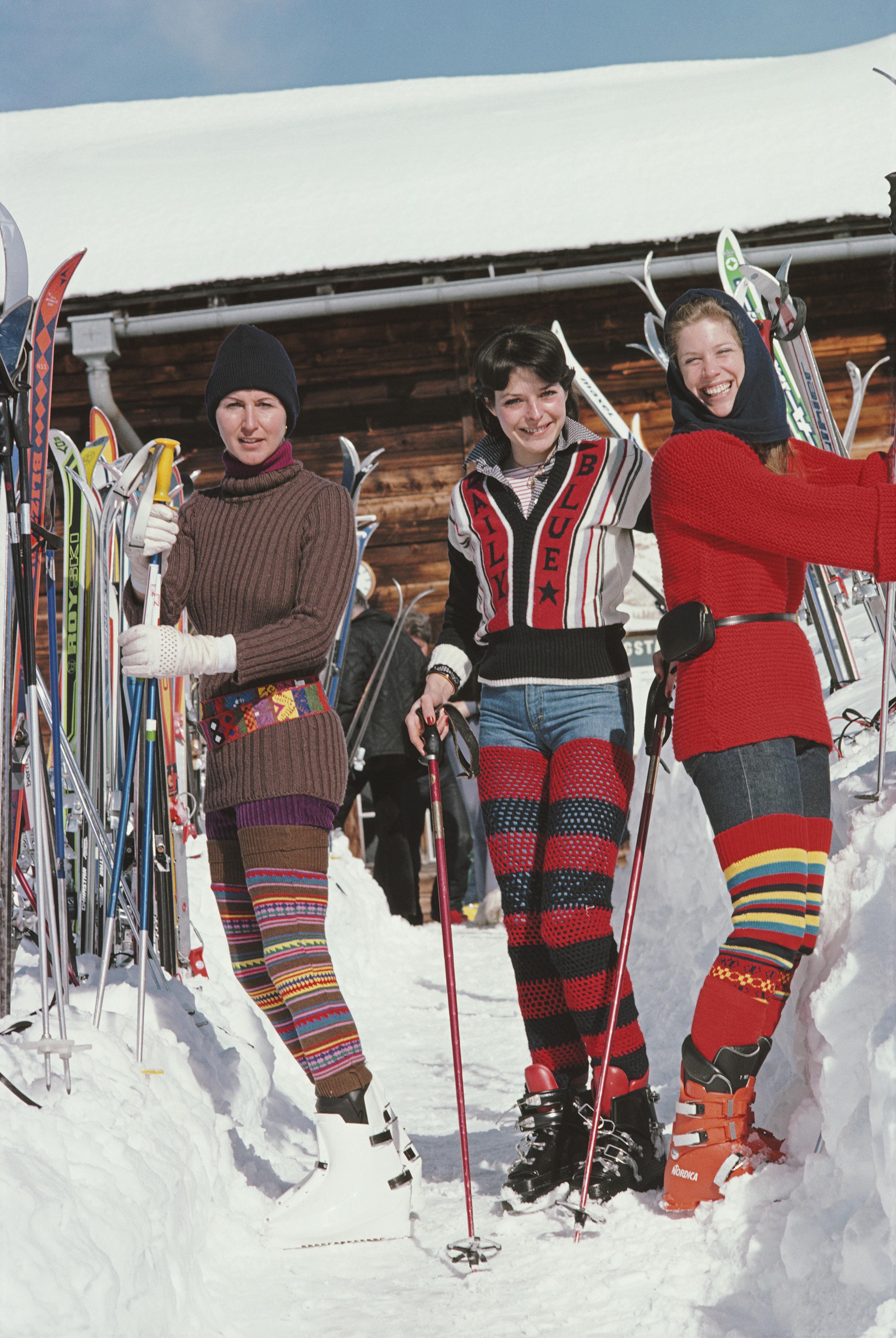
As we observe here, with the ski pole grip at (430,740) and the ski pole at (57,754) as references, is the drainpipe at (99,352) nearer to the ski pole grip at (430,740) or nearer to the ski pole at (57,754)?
the ski pole at (57,754)

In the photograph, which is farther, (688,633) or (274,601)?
(274,601)

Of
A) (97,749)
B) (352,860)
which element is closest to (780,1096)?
(97,749)

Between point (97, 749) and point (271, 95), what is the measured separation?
13737mm

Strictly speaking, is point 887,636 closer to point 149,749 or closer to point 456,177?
point 149,749

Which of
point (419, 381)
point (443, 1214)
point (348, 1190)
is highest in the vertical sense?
point (419, 381)

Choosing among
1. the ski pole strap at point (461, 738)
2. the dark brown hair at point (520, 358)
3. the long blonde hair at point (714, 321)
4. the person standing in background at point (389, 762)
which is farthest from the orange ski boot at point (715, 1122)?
the person standing in background at point (389, 762)

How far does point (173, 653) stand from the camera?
218 centimetres

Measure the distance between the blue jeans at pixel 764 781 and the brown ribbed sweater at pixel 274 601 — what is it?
0.74m

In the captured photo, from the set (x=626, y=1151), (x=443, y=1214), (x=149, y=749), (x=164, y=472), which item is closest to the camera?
(x=626, y=1151)

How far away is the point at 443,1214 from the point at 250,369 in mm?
1722

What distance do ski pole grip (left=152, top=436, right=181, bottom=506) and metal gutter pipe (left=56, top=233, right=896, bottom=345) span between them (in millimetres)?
5321

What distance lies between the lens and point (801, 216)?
7832 mm

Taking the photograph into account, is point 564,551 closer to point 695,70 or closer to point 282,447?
point 282,447

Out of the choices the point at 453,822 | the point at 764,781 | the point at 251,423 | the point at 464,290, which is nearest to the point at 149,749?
the point at 251,423
